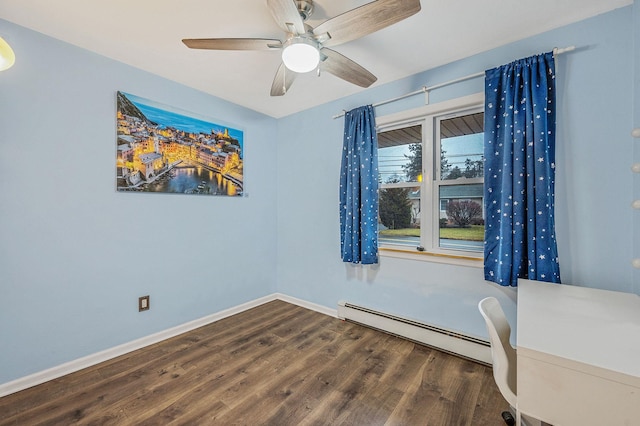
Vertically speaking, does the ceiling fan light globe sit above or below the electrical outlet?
above

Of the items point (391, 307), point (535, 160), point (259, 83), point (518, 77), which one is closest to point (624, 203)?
point (535, 160)

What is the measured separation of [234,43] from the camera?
1.57m

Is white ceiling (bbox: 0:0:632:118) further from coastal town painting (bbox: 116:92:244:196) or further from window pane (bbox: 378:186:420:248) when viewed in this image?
window pane (bbox: 378:186:420:248)

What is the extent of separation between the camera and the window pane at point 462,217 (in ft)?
7.30

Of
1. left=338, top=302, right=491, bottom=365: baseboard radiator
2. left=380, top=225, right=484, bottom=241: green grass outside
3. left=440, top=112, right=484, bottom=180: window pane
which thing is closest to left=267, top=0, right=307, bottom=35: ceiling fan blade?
left=440, top=112, right=484, bottom=180: window pane

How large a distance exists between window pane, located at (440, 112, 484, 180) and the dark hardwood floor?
1562mm

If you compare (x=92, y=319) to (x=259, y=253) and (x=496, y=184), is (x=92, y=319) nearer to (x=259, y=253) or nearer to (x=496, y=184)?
(x=259, y=253)

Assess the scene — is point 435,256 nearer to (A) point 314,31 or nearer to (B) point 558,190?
(B) point 558,190

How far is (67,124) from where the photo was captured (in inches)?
76.6

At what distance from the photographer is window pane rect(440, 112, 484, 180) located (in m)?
2.22

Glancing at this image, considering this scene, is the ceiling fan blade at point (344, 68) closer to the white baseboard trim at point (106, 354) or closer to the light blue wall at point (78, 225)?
the light blue wall at point (78, 225)

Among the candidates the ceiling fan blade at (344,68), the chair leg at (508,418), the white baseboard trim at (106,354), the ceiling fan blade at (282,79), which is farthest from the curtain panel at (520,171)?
the white baseboard trim at (106,354)

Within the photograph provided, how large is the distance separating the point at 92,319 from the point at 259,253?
1680 millimetres

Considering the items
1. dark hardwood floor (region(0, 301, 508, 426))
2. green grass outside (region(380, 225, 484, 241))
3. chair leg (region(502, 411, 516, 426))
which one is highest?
green grass outside (region(380, 225, 484, 241))
